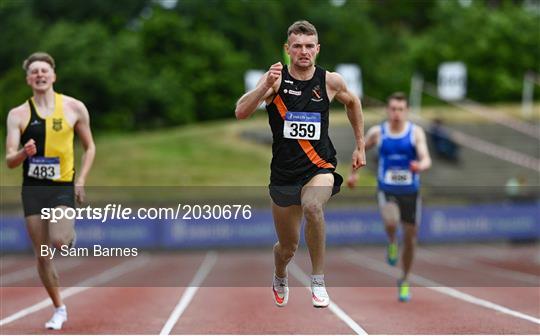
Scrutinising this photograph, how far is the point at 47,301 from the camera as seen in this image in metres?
11.7

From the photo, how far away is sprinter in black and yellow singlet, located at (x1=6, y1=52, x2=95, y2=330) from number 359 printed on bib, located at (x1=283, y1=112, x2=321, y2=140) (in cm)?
227

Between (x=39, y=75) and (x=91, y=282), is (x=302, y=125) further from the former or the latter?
(x=91, y=282)

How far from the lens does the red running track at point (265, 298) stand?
8.84 metres

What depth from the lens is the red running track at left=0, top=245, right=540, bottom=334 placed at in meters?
8.84

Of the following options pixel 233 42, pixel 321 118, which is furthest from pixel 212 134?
pixel 321 118

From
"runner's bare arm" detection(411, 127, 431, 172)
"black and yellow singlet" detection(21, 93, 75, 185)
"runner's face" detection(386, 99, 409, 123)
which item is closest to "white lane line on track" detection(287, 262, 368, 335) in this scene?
"runner's bare arm" detection(411, 127, 431, 172)

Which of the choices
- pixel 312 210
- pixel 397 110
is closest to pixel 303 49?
pixel 312 210

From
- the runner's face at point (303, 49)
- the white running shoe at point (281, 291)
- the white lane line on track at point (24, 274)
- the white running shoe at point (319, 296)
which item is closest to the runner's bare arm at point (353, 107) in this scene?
the runner's face at point (303, 49)

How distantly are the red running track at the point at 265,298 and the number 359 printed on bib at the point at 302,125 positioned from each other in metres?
2.11

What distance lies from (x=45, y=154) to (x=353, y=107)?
2958 mm

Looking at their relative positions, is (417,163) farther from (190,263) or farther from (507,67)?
(507,67)

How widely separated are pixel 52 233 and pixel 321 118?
9.33 feet

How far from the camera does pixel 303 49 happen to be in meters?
7.04

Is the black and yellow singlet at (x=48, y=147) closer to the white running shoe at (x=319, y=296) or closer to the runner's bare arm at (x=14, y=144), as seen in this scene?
the runner's bare arm at (x=14, y=144)
